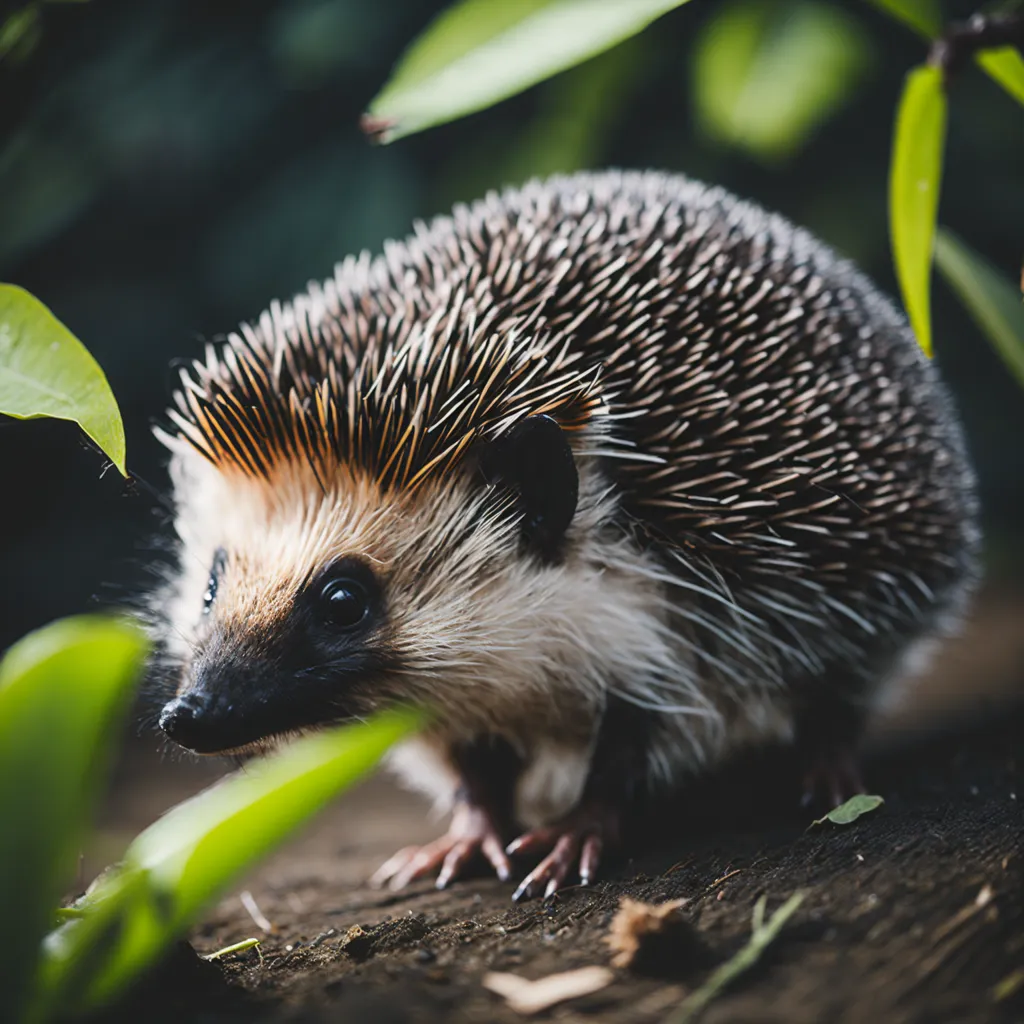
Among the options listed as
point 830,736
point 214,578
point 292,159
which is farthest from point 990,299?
point 292,159

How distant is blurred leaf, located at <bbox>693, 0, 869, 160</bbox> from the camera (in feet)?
11.5

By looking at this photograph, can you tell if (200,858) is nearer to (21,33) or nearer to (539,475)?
(539,475)

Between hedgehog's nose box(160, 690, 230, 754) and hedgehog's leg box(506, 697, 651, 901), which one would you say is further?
hedgehog's leg box(506, 697, 651, 901)

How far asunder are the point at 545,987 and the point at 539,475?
95cm

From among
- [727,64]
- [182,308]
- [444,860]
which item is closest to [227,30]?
[182,308]

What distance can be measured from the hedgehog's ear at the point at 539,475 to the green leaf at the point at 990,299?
1.05 metres

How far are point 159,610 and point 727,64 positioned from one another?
2575 mm

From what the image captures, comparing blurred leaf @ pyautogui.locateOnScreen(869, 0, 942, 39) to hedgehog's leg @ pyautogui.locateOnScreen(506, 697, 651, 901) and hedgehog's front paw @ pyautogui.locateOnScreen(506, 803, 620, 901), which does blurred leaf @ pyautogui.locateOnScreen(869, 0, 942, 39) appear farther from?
hedgehog's front paw @ pyautogui.locateOnScreen(506, 803, 620, 901)

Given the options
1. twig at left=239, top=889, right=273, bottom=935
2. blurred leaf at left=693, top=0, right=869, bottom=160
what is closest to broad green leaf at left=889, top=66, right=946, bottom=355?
twig at left=239, top=889, right=273, bottom=935

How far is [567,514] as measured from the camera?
204 centimetres

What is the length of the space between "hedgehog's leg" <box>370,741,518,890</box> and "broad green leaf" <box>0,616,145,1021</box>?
1.31m

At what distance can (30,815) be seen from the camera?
1066mm

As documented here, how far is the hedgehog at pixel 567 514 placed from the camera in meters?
1.97

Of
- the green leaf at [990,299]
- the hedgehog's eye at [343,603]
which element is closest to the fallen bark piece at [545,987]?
the hedgehog's eye at [343,603]
